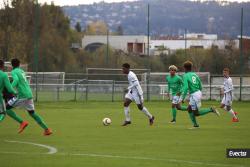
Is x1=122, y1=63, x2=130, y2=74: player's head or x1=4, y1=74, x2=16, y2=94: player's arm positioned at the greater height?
x1=122, y1=63, x2=130, y2=74: player's head

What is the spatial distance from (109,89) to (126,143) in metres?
38.6

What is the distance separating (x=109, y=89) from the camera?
5866cm

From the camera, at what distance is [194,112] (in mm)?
24641

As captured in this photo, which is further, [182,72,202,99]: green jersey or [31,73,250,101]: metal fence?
[31,73,250,101]: metal fence

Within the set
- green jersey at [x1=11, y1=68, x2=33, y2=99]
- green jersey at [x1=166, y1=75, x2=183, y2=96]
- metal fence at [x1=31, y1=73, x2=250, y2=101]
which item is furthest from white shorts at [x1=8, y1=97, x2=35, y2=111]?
metal fence at [x1=31, y1=73, x2=250, y2=101]

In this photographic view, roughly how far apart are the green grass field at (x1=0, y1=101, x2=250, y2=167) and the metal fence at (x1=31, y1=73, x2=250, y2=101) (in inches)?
853

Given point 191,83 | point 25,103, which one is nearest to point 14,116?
point 25,103

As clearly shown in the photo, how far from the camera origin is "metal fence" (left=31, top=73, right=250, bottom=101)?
51.4 metres

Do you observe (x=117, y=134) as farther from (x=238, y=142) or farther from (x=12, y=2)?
(x=12, y=2)

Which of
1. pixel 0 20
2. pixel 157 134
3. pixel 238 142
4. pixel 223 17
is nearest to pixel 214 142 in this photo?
pixel 238 142

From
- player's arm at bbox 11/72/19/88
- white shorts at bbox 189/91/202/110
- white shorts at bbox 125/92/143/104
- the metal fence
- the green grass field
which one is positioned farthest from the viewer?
the metal fence

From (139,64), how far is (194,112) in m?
48.5

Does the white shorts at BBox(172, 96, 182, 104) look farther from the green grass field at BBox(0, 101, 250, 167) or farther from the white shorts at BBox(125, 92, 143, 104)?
the white shorts at BBox(125, 92, 143, 104)

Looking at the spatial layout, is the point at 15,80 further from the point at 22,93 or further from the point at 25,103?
the point at 25,103
